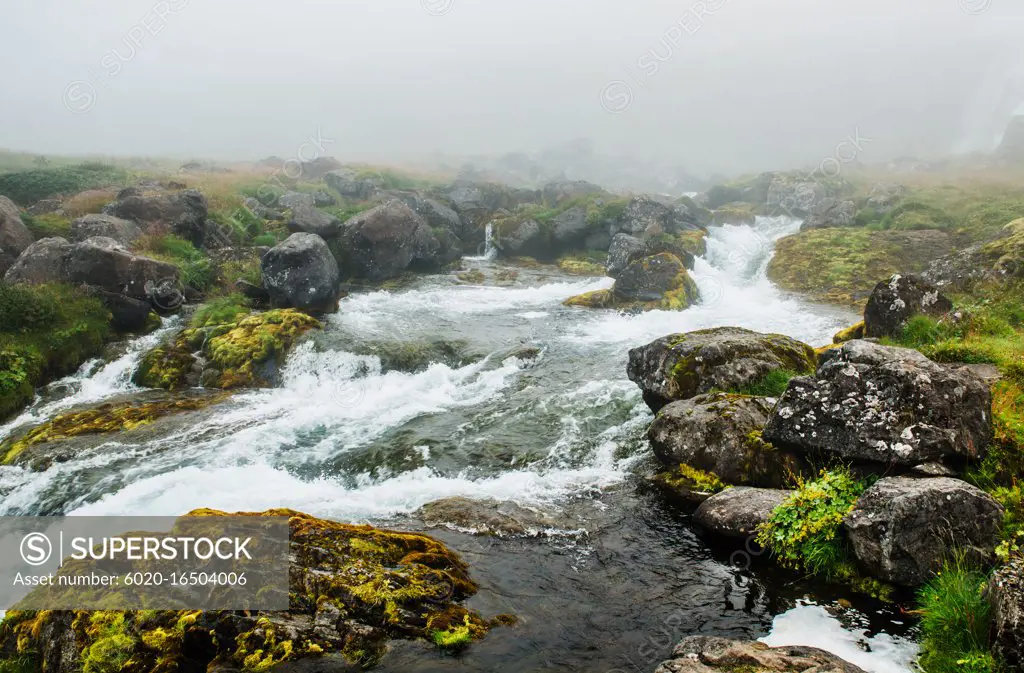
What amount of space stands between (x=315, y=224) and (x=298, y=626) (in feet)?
90.4

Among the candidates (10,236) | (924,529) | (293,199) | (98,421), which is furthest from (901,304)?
(293,199)

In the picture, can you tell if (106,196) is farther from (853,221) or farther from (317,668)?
(853,221)

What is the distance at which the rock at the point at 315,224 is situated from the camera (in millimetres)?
30062

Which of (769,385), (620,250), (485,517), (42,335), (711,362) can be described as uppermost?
(620,250)

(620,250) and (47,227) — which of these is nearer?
(47,227)

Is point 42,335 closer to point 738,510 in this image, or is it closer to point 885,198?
point 738,510

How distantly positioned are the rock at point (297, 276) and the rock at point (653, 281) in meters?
14.0

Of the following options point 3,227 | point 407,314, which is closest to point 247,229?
point 3,227

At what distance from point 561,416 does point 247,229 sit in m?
23.7

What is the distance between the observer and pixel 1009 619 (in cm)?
479

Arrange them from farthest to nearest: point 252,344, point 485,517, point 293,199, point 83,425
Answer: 1. point 293,199
2. point 252,344
3. point 83,425
4. point 485,517

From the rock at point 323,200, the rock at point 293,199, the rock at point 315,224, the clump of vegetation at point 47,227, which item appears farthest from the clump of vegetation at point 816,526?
the rock at point 323,200

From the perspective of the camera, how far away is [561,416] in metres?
14.3

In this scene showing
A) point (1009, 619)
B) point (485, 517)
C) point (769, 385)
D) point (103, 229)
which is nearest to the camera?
point (1009, 619)
